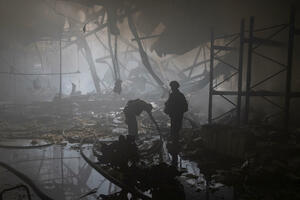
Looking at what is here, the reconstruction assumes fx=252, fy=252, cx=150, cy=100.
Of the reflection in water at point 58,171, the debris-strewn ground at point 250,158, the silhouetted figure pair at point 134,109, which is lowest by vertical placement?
the reflection in water at point 58,171

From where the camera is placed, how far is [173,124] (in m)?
7.93

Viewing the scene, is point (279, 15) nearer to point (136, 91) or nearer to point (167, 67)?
point (167, 67)

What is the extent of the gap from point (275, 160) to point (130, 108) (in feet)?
15.5

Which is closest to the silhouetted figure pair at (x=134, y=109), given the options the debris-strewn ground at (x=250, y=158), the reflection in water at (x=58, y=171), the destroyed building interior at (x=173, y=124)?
the destroyed building interior at (x=173, y=124)

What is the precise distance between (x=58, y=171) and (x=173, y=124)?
3.58 m

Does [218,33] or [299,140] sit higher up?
[218,33]

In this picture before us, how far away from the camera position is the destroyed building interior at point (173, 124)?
5262 mm

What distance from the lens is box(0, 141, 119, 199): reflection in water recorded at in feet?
17.3

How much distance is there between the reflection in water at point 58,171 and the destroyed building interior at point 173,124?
0.10 ft

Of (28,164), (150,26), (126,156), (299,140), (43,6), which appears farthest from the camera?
(43,6)

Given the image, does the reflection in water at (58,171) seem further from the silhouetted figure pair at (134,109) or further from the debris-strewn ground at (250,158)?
the debris-strewn ground at (250,158)

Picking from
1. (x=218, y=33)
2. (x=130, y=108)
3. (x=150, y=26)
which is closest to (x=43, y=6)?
(x=150, y=26)

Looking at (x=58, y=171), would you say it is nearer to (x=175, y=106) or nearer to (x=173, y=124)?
(x=173, y=124)

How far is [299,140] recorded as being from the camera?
747 cm
